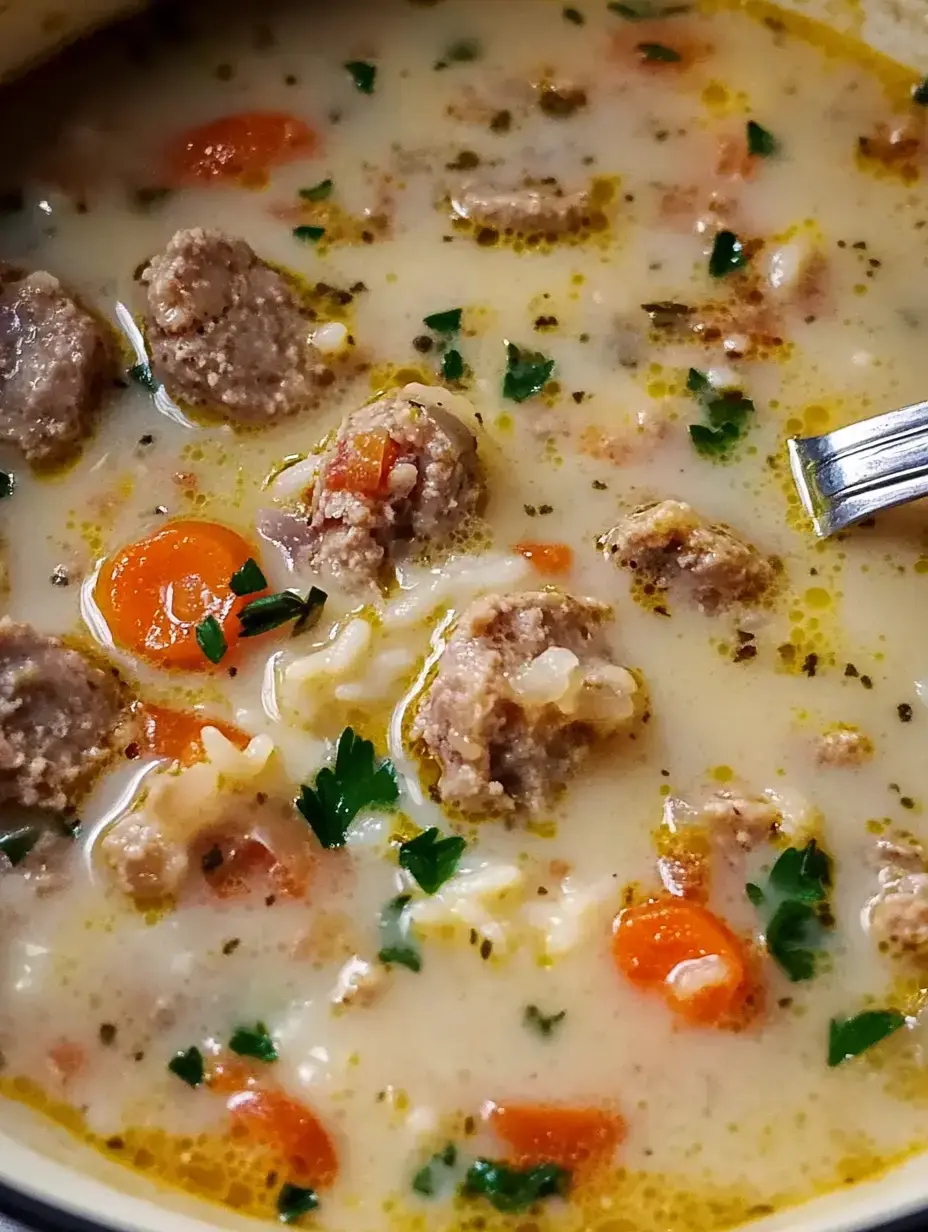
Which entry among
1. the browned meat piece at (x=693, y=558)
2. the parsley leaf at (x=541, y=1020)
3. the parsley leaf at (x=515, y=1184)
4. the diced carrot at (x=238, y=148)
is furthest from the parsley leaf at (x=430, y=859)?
the diced carrot at (x=238, y=148)

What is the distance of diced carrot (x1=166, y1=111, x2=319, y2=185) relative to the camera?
3.87m

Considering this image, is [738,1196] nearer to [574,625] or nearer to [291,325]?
[574,625]

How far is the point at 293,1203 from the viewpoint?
268cm

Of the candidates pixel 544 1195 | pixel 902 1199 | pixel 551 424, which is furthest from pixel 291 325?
pixel 902 1199

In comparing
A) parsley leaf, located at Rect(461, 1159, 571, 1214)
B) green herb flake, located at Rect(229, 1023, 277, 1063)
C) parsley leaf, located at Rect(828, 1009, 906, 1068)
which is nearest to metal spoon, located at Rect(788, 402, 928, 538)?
parsley leaf, located at Rect(828, 1009, 906, 1068)

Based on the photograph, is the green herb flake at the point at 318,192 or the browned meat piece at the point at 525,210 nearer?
the browned meat piece at the point at 525,210

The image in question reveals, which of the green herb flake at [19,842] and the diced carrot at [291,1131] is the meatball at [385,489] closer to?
the green herb flake at [19,842]

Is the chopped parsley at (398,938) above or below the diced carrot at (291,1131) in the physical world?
above

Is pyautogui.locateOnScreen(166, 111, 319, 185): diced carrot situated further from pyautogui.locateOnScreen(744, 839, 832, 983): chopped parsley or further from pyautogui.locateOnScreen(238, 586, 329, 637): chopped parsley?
pyautogui.locateOnScreen(744, 839, 832, 983): chopped parsley

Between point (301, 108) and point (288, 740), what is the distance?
1.98 meters

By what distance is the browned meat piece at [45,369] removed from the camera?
337 cm

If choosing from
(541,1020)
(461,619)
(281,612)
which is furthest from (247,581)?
(541,1020)

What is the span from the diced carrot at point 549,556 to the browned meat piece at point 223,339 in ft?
2.26

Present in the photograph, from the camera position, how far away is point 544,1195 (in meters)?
2.68
